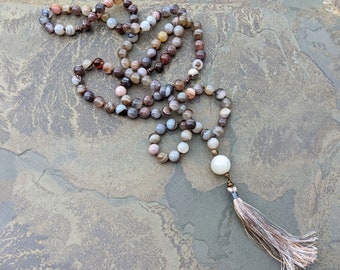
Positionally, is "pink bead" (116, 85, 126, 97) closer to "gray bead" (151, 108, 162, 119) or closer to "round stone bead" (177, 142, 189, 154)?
"gray bead" (151, 108, 162, 119)

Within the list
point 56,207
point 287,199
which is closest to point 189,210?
point 287,199

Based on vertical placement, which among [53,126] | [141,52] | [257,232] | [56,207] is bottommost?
[56,207]

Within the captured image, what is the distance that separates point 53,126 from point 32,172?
0.18 m

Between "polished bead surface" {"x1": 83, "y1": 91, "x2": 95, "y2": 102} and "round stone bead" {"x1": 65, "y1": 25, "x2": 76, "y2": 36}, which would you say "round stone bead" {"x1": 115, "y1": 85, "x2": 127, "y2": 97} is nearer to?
"polished bead surface" {"x1": 83, "y1": 91, "x2": 95, "y2": 102}

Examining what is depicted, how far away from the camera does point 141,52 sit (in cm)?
165

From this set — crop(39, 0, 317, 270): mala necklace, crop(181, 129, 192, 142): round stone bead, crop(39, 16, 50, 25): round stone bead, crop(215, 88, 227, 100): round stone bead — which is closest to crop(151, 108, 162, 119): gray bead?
crop(39, 0, 317, 270): mala necklace

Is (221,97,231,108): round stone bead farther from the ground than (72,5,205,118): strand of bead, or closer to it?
farther from the ground

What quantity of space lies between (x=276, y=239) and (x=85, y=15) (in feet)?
3.51

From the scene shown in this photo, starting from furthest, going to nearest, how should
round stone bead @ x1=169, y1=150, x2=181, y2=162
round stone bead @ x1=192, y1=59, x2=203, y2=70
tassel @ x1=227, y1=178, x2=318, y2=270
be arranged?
round stone bead @ x1=192, y1=59, x2=203, y2=70
round stone bead @ x1=169, y1=150, x2=181, y2=162
tassel @ x1=227, y1=178, x2=318, y2=270

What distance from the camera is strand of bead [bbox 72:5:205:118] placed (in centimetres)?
153

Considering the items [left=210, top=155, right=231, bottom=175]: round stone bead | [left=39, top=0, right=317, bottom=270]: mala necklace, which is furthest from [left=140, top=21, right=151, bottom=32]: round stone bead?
[left=210, top=155, right=231, bottom=175]: round stone bead

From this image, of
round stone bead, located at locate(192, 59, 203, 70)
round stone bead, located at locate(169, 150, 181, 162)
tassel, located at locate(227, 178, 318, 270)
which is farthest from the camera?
round stone bead, located at locate(192, 59, 203, 70)

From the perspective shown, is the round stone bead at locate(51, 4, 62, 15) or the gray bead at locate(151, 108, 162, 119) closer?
the gray bead at locate(151, 108, 162, 119)

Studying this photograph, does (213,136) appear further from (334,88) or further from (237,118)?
(334,88)
